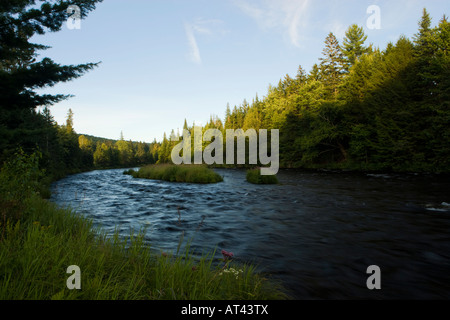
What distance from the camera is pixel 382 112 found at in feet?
89.1

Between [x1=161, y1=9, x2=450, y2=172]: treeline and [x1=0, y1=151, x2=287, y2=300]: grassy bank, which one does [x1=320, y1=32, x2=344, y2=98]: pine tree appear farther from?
[x1=0, y1=151, x2=287, y2=300]: grassy bank

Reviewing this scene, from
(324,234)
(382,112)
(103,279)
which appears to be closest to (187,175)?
(324,234)

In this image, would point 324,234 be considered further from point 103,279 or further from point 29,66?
point 29,66

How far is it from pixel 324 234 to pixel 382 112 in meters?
26.8

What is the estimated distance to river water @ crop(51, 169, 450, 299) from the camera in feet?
13.7

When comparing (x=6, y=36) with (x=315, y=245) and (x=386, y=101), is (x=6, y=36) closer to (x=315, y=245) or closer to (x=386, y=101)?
(x=315, y=245)

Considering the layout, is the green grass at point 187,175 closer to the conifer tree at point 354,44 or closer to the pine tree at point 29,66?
the pine tree at point 29,66

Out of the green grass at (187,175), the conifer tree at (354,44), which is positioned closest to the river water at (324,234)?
the green grass at (187,175)

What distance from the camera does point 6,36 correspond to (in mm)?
8602

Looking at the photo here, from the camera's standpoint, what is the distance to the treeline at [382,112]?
22.6m

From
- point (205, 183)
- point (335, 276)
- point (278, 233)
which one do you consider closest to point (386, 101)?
point (205, 183)
